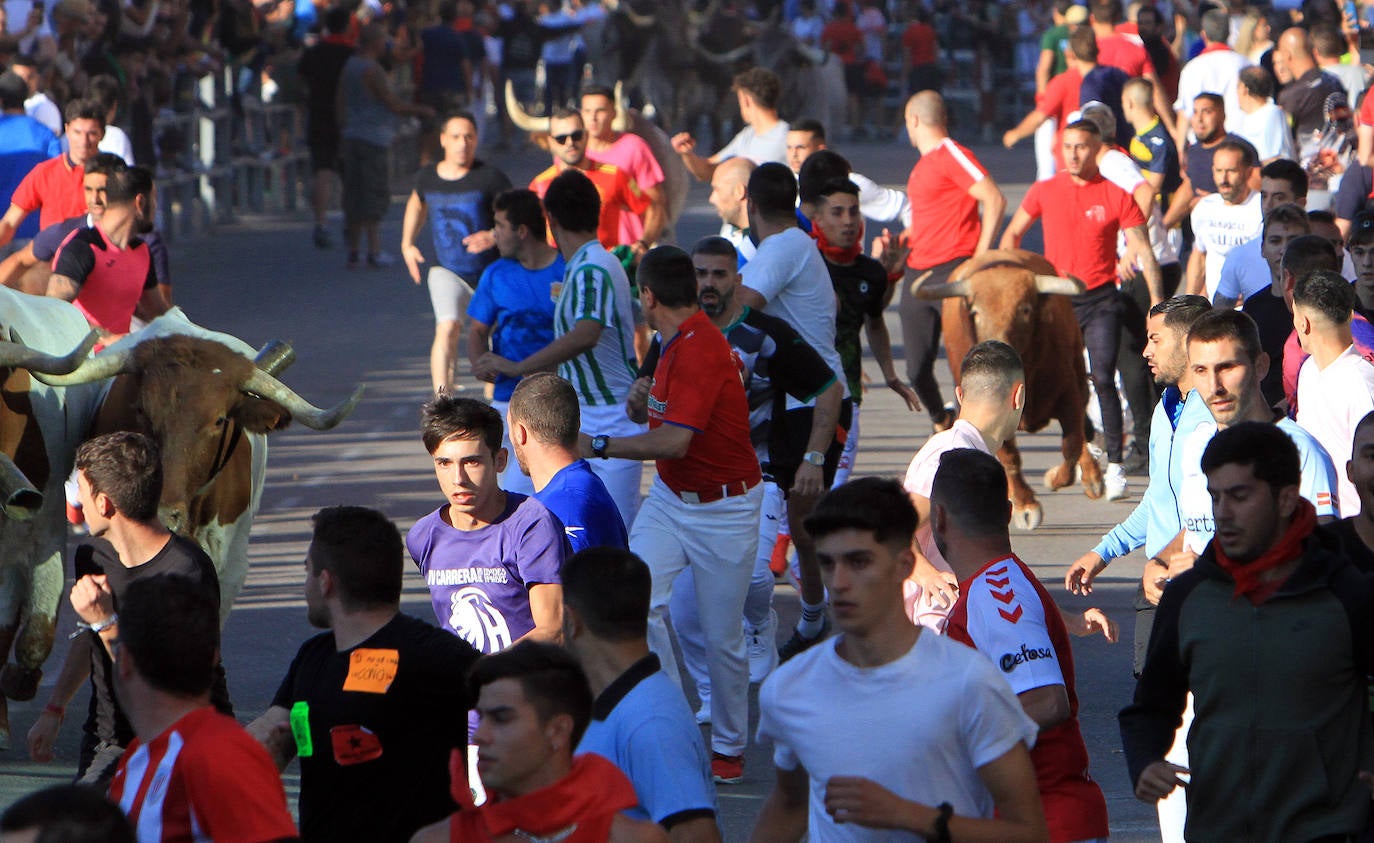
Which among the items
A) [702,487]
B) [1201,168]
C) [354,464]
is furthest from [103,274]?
[1201,168]

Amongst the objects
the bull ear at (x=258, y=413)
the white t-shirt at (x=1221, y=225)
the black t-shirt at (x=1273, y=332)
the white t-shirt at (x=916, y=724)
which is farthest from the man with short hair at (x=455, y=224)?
the white t-shirt at (x=916, y=724)

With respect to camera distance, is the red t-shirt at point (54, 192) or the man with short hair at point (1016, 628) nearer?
the man with short hair at point (1016, 628)

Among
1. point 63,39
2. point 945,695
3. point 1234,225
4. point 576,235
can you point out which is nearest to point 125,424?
point 576,235

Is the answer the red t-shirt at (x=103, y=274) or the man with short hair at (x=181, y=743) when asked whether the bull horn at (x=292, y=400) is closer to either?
the red t-shirt at (x=103, y=274)

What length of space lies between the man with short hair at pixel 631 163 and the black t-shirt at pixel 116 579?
645cm

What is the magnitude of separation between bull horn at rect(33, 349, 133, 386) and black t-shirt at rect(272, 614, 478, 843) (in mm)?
3331

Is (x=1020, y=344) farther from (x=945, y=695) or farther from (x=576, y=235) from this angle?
(x=945, y=695)

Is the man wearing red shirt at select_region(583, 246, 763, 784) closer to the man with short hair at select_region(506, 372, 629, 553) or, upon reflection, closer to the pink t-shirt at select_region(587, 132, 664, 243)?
the man with short hair at select_region(506, 372, 629, 553)

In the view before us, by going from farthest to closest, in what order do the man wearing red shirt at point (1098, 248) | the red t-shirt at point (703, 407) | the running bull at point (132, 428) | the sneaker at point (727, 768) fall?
the man wearing red shirt at point (1098, 248) → the running bull at point (132, 428) → the sneaker at point (727, 768) → the red t-shirt at point (703, 407)

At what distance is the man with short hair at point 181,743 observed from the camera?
11.7ft

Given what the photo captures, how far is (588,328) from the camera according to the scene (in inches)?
311

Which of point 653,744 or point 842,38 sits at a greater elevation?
point 653,744

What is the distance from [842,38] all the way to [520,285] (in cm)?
2662

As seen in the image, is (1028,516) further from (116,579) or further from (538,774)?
(538,774)
